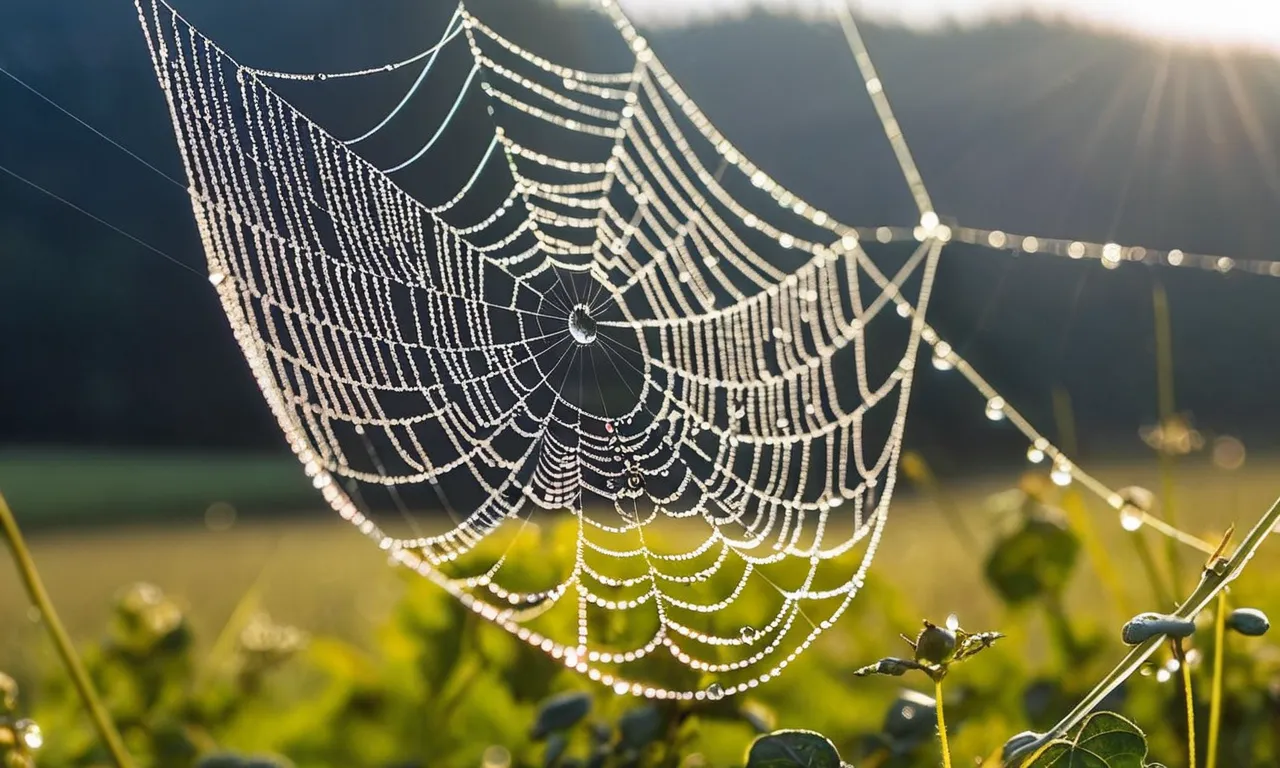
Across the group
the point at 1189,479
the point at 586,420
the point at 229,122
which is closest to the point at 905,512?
the point at 1189,479

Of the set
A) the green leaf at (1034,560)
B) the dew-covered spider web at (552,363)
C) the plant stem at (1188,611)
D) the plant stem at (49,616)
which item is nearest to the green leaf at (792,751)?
the plant stem at (1188,611)

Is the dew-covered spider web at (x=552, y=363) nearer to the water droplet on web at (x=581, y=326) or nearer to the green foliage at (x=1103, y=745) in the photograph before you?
the water droplet on web at (x=581, y=326)

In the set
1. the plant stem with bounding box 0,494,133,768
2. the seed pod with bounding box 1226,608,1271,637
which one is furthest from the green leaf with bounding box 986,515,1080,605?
the plant stem with bounding box 0,494,133,768

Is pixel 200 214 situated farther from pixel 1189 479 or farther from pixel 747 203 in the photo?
pixel 1189 479

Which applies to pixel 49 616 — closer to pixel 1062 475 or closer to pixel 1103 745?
pixel 1103 745

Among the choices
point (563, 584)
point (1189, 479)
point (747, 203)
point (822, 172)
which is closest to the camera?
point (563, 584)

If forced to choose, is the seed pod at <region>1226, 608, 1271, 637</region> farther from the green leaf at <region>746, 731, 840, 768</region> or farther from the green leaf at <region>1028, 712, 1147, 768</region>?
the green leaf at <region>746, 731, 840, 768</region>

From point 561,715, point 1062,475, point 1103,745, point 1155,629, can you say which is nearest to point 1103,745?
point 1103,745
